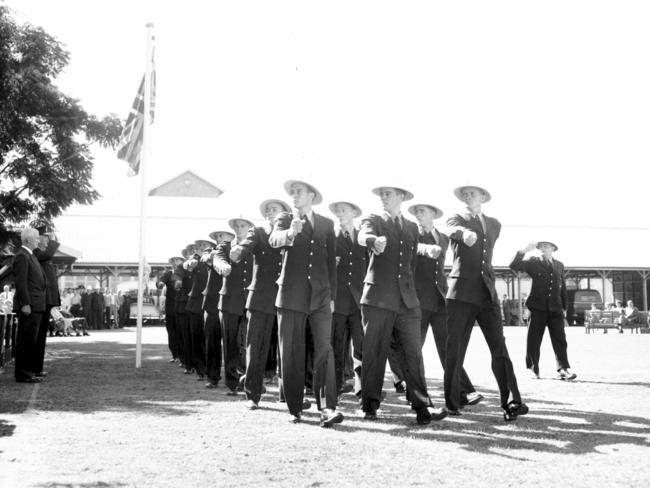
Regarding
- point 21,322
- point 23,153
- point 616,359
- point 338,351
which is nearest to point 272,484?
point 338,351

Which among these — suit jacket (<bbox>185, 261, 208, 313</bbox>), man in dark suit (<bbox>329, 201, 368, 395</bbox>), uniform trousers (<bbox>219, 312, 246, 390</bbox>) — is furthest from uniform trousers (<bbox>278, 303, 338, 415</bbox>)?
suit jacket (<bbox>185, 261, 208, 313</bbox>)

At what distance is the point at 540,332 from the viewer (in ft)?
42.0

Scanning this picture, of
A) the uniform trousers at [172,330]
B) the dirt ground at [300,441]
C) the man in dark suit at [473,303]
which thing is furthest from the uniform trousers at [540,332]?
the uniform trousers at [172,330]

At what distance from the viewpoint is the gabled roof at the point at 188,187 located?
57.3 m

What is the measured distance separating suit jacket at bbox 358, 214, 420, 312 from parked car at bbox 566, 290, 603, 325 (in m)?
36.3

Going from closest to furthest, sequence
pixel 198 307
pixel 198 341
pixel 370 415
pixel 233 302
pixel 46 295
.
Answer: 1. pixel 370 415
2. pixel 233 302
3. pixel 198 307
4. pixel 46 295
5. pixel 198 341

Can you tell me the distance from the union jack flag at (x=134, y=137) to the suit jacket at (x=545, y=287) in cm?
789

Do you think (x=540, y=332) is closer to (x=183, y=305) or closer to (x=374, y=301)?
(x=374, y=301)

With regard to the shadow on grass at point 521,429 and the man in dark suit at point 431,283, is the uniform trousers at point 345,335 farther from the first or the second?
the shadow on grass at point 521,429

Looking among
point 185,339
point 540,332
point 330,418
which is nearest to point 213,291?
point 185,339

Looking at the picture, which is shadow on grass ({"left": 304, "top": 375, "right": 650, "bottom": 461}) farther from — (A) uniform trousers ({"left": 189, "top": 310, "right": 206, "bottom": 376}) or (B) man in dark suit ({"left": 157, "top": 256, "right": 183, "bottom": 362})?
(B) man in dark suit ({"left": 157, "top": 256, "right": 183, "bottom": 362})

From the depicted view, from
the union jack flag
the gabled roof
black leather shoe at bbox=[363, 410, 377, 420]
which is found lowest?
black leather shoe at bbox=[363, 410, 377, 420]

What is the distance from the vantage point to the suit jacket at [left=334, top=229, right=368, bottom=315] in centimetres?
1010

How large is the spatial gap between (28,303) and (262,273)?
16.7 feet
